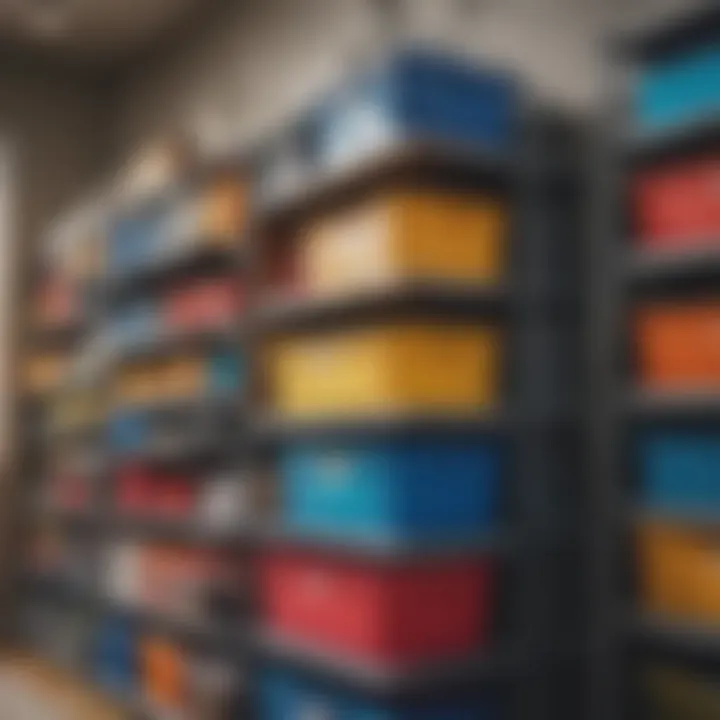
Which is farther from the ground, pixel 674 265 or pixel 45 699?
pixel 674 265

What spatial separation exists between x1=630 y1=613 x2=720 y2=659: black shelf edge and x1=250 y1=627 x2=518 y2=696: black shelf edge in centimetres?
40

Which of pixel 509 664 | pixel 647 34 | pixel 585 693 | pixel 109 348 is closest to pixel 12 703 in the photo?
pixel 509 664

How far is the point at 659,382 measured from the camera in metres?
2.12

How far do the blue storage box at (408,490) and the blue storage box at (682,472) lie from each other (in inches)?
16.3

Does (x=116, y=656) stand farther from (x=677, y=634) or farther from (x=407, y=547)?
(x=677, y=634)

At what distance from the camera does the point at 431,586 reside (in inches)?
91.3

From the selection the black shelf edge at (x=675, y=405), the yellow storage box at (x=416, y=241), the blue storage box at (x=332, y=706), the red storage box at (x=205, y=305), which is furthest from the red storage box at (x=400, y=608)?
the red storage box at (x=205, y=305)

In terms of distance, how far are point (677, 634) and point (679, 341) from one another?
58 cm

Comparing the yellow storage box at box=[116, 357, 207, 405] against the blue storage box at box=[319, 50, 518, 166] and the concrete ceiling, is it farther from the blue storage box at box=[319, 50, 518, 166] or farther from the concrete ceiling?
the concrete ceiling

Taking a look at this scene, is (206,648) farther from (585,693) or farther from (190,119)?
(190,119)

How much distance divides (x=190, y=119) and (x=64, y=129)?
1040 millimetres

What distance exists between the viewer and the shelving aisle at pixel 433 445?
231 cm

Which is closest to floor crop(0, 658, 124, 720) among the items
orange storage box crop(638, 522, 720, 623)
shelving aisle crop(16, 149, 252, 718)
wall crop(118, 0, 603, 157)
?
shelving aisle crop(16, 149, 252, 718)

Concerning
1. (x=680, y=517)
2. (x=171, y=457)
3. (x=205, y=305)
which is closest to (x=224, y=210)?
(x=205, y=305)
